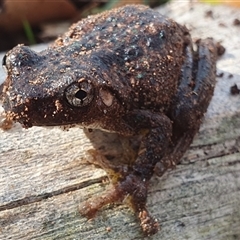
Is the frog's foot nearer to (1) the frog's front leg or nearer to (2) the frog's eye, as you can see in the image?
(1) the frog's front leg

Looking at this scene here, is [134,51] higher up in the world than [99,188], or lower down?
higher up

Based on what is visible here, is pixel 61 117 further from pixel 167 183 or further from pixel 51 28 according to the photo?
pixel 51 28

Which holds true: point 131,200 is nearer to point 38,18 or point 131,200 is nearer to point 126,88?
point 126,88

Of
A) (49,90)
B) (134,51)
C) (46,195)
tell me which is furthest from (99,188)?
(134,51)

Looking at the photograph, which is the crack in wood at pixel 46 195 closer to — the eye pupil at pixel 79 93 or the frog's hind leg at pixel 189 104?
the frog's hind leg at pixel 189 104

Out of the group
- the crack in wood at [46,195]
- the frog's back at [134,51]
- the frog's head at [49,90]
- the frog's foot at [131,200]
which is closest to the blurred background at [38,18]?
the frog's back at [134,51]
